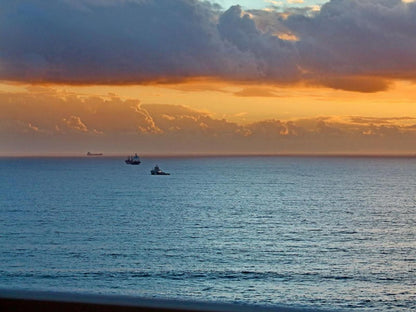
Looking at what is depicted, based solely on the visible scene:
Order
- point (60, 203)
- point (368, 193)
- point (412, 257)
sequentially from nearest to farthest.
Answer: point (412, 257) < point (60, 203) < point (368, 193)

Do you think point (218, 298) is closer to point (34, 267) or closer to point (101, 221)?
point (34, 267)

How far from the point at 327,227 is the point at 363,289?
1834 cm

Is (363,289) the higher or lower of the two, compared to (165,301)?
lower

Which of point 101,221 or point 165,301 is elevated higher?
point 165,301

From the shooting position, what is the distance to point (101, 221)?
41375 mm

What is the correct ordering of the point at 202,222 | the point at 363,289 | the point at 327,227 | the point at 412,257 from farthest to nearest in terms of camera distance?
the point at 202,222 → the point at 327,227 → the point at 412,257 → the point at 363,289

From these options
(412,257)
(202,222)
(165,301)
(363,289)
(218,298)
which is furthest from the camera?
(202,222)

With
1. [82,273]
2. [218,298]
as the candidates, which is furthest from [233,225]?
[218,298]

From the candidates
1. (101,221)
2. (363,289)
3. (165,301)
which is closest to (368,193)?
(101,221)

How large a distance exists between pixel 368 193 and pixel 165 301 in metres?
71.8

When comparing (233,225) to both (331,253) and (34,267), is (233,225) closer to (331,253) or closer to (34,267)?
(331,253)

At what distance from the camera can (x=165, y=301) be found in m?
2.80

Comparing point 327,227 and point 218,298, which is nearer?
point 218,298

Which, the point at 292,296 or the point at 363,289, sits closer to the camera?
the point at 292,296
